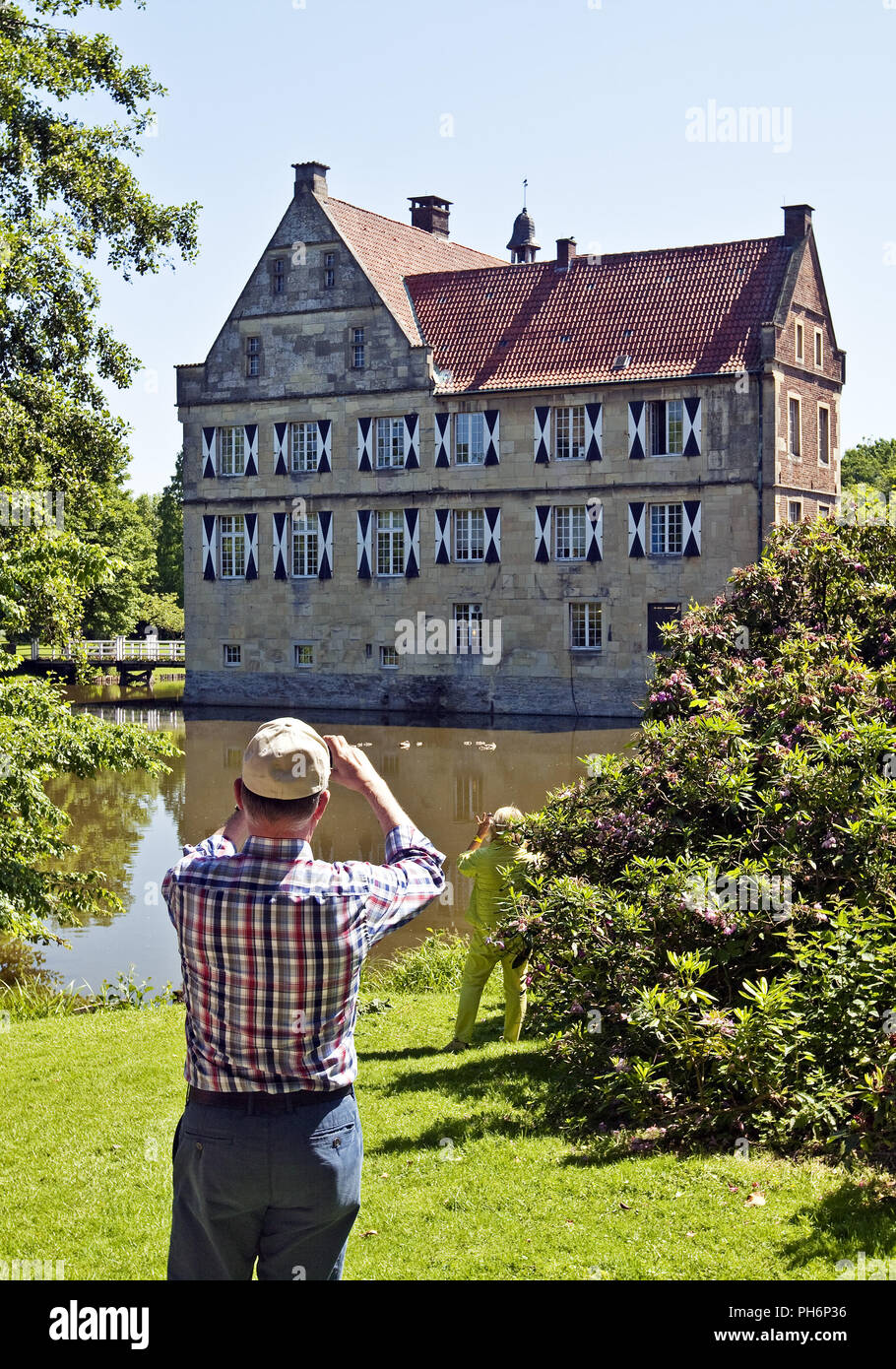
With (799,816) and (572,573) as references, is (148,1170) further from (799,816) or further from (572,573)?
(572,573)

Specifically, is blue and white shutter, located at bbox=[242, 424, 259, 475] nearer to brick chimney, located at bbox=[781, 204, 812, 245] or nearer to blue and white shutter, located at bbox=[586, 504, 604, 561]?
blue and white shutter, located at bbox=[586, 504, 604, 561]

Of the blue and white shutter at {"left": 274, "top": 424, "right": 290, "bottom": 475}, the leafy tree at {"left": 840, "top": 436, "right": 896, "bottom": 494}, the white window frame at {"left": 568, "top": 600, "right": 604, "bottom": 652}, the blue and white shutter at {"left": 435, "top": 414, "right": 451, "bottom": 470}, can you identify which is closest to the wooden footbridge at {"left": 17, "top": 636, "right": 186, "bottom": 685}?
the blue and white shutter at {"left": 274, "top": 424, "right": 290, "bottom": 475}

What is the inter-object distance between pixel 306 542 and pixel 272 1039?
41.2 m

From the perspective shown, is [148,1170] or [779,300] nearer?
[148,1170]

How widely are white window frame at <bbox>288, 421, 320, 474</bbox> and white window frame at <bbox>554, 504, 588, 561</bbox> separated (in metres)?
8.20

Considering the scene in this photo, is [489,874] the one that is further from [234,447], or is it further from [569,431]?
[234,447]

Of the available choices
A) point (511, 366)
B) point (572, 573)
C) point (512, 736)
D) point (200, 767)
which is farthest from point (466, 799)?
point (511, 366)

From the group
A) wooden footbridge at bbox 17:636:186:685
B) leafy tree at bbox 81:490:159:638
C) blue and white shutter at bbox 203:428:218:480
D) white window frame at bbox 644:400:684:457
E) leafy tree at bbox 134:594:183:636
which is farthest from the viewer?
leafy tree at bbox 134:594:183:636

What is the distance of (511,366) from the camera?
4175 cm

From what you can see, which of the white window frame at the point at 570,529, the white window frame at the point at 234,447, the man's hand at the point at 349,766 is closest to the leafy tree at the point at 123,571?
the white window frame at the point at 234,447

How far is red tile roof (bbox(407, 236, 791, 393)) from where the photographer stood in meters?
39.7

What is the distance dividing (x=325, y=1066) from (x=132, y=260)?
2176 cm

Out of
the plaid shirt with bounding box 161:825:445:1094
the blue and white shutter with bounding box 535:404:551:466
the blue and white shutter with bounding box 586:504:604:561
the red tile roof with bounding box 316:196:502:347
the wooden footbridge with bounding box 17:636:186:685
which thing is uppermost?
the red tile roof with bounding box 316:196:502:347

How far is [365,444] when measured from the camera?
43.0 meters
